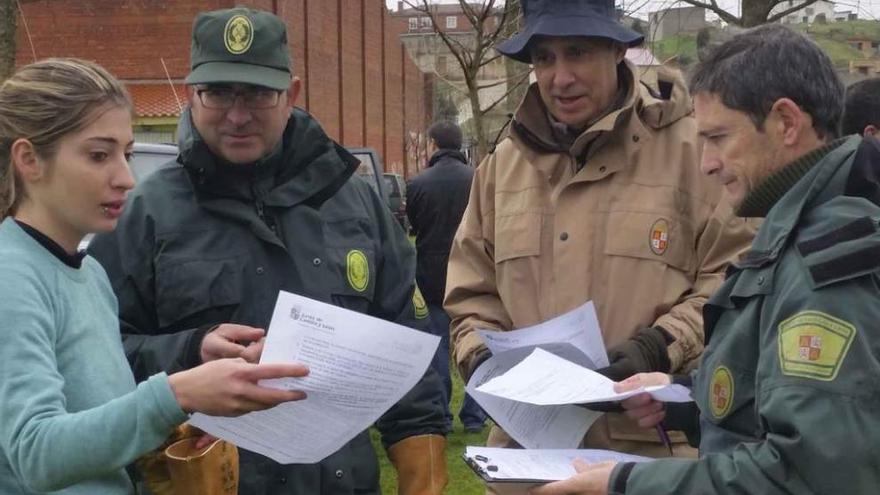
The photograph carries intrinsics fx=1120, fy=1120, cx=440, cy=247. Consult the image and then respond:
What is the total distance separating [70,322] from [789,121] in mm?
1463

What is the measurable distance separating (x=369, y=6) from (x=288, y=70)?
1471 inches

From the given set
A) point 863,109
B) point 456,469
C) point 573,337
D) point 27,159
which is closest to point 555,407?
point 573,337

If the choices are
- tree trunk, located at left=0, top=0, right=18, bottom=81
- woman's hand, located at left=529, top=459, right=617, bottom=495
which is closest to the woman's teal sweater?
woman's hand, located at left=529, top=459, right=617, bottom=495

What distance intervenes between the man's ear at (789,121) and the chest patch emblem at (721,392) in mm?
462

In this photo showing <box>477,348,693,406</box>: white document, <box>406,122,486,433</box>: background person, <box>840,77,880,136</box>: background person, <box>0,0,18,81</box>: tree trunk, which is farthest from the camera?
<box>0,0,18,81</box>: tree trunk

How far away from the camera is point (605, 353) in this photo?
281 cm

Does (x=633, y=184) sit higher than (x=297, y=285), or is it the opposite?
(x=633, y=184)

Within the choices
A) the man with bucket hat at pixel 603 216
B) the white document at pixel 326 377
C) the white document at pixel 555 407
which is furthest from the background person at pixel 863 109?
the white document at pixel 326 377

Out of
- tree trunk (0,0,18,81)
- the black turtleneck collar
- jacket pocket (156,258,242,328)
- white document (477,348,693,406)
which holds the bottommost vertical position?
white document (477,348,693,406)

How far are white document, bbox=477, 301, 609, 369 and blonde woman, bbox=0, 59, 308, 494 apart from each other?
77cm

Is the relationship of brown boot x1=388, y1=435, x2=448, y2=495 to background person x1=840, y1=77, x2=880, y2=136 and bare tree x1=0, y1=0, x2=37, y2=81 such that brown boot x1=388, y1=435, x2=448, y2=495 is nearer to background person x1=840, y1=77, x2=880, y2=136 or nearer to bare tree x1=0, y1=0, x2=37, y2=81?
background person x1=840, y1=77, x2=880, y2=136

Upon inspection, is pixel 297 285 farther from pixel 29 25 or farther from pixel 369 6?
pixel 369 6

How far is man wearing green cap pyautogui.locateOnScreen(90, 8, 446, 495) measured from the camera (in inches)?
112

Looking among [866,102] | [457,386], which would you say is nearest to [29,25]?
[457,386]
